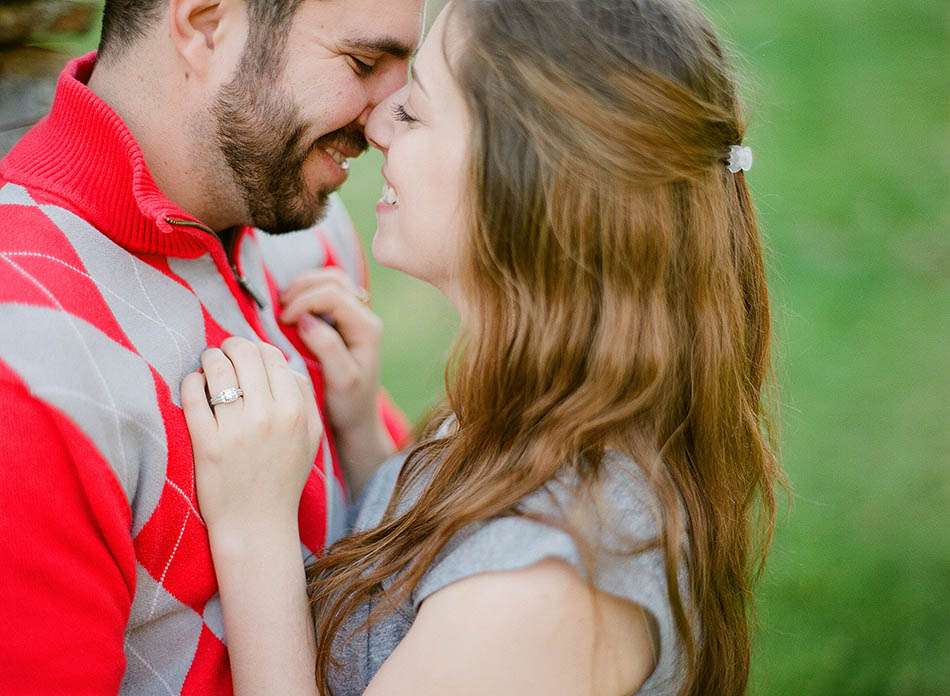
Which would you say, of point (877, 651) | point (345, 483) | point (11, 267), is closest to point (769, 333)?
point (345, 483)

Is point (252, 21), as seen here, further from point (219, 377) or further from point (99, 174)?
point (219, 377)

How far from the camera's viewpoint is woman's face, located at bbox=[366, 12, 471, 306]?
6.15 ft

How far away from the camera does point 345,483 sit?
7.81 feet

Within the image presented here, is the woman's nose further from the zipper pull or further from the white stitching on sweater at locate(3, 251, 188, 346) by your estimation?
the white stitching on sweater at locate(3, 251, 188, 346)

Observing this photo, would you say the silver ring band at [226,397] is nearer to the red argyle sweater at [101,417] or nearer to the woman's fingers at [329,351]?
the red argyle sweater at [101,417]

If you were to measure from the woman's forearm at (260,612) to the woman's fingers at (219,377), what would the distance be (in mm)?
197

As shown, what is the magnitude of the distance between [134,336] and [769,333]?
1.21m

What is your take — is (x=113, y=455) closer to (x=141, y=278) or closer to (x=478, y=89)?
(x=141, y=278)

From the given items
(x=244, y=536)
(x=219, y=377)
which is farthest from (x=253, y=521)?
(x=219, y=377)

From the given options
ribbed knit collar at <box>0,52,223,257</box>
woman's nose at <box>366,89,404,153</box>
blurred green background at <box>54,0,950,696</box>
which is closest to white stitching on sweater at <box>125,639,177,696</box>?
ribbed knit collar at <box>0,52,223,257</box>

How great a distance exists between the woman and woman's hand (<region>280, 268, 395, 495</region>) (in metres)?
0.37

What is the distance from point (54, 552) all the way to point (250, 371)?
0.46 meters

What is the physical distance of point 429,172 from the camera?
1.90 m

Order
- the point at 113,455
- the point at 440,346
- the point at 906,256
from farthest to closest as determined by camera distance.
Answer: the point at 906,256 → the point at 440,346 → the point at 113,455
